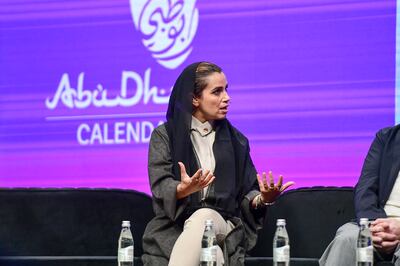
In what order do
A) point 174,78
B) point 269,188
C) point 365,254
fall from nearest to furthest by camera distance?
point 365,254, point 269,188, point 174,78

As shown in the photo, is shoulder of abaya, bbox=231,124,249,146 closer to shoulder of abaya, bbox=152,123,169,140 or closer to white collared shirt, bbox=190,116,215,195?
white collared shirt, bbox=190,116,215,195

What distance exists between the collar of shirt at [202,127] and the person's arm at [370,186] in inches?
28.6

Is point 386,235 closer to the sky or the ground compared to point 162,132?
closer to the ground

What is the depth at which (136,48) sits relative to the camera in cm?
532

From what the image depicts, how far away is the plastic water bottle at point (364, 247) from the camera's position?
12.5ft

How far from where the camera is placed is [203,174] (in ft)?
14.6

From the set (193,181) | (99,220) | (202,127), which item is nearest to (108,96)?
(99,220)

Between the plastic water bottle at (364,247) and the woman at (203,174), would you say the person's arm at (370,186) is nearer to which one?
the woman at (203,174)

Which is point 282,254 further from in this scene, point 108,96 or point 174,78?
point 108,96

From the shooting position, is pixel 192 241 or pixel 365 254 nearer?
pixel 365 254

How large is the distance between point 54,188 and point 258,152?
3.40ft

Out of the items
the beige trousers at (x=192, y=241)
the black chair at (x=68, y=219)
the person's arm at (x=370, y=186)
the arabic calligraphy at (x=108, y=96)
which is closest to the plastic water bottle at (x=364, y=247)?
the person's arm at (x=370, y=186)

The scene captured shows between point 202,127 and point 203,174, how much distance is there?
0.34m

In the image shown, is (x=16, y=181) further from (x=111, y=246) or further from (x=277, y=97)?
(x=277, y=97)
